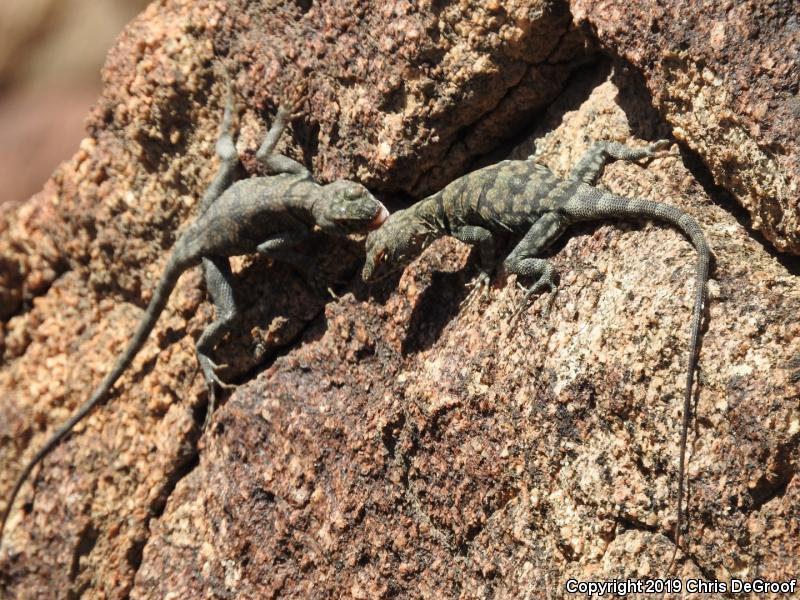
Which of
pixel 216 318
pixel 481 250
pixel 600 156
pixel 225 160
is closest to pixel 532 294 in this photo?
pixel 481 250

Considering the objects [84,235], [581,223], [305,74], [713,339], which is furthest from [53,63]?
[713,339]

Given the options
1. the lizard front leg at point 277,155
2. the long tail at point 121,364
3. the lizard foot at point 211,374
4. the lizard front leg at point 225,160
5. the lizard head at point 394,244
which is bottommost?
the lizard head at point 394,244

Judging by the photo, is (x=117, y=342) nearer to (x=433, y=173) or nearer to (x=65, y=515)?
(x=65, y=515)

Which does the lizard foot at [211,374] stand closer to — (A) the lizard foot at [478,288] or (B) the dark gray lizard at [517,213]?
(B) the dark gray lizard at [517,213]

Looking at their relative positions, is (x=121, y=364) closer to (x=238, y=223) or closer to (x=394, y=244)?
(x=238, y=223)

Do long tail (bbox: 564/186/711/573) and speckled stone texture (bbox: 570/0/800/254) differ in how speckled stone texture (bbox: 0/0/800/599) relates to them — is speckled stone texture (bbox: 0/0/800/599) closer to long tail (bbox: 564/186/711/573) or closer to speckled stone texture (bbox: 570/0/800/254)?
long tail (bbox: 564/186/711/573)

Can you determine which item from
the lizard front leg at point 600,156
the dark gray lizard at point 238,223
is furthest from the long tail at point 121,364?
the lizard front leg at point 600,156
